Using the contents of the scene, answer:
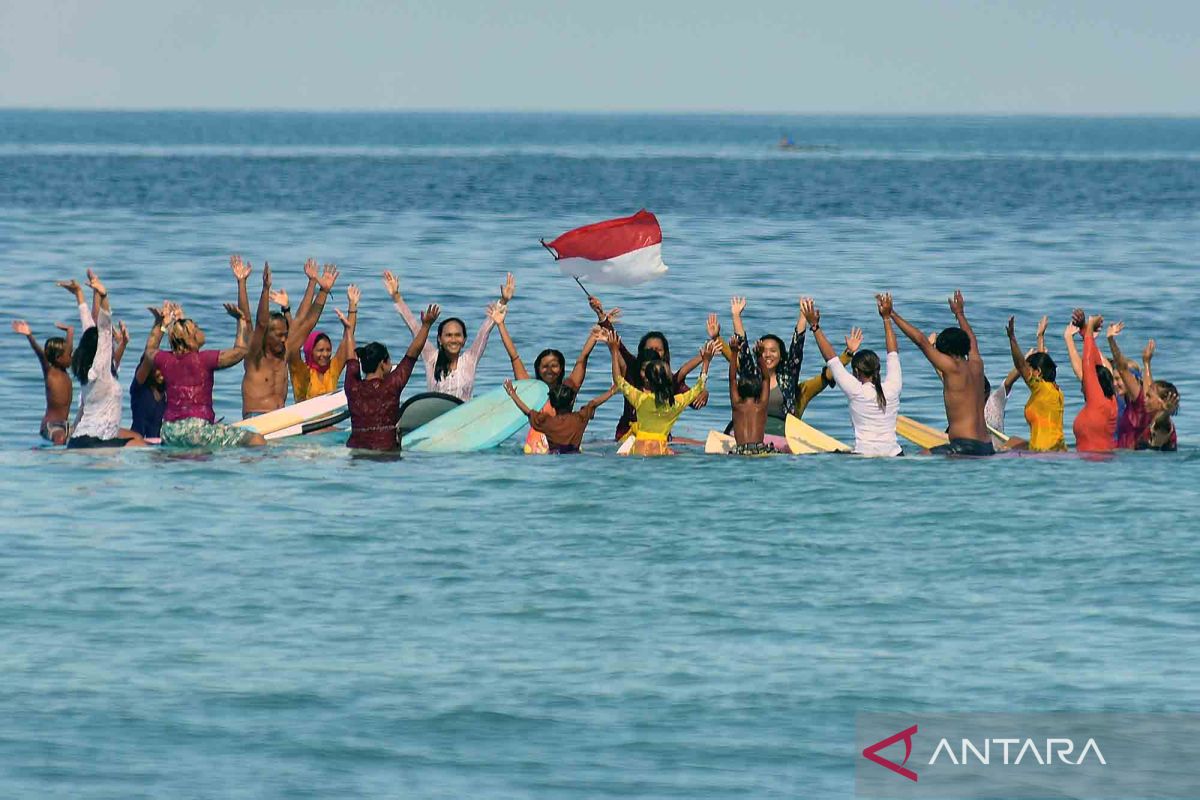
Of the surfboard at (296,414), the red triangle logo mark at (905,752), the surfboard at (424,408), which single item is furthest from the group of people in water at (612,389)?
the red triangle logo mark at (905,752)

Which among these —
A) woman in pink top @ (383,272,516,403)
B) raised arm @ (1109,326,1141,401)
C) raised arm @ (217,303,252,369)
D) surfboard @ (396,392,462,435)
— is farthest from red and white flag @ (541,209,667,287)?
raised arm @ (1109,326,1141,401)

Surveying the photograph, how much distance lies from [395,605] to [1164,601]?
6.94m

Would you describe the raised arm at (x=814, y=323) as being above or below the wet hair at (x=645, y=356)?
above

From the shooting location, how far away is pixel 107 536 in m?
19.4

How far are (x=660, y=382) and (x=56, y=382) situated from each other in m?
7.40

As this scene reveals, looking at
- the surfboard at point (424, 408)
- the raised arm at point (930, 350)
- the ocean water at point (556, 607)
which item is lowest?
the ocean water at point (556, 607)

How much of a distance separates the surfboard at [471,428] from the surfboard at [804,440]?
10.8 ft

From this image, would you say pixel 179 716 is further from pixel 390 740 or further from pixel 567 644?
pixel 567 644

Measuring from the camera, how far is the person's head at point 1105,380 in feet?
73.6

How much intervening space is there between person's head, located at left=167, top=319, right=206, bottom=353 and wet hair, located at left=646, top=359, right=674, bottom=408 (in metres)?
5.13

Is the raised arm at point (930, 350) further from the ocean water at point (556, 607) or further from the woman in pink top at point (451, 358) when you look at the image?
the woman in pink top at point (451, 358)

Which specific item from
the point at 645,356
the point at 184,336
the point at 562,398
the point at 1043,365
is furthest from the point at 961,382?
the point at 184,336

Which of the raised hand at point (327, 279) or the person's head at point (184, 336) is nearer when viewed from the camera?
the person's head at point (184, 336)

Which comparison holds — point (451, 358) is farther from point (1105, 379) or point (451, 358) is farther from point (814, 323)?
point (1105, 379)
